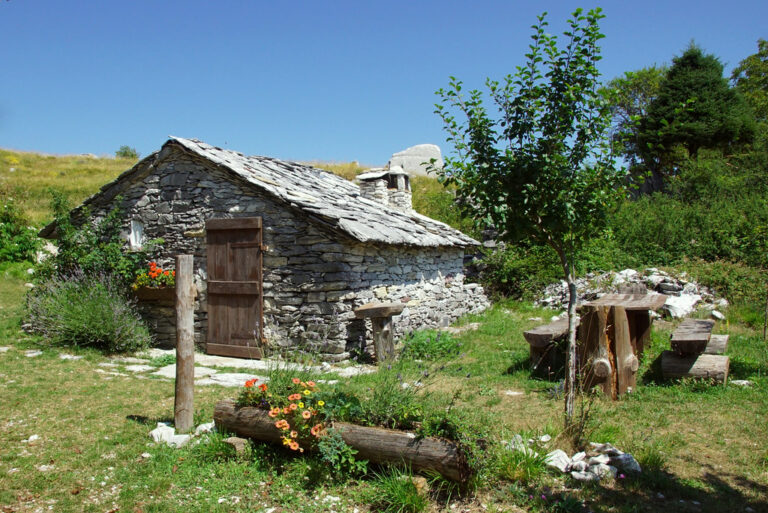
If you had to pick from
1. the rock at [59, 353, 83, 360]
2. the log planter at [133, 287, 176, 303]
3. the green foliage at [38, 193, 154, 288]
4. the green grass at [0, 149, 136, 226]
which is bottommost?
the rock at [59, 353, 83, 360]

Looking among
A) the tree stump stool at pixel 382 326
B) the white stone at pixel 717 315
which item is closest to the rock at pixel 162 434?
the tree stump stool at pixel 382 326

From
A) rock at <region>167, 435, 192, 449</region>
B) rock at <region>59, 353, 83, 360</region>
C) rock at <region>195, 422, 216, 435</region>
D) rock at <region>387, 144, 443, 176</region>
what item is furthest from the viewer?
rock at <region>387, 144, 443, 176</region>

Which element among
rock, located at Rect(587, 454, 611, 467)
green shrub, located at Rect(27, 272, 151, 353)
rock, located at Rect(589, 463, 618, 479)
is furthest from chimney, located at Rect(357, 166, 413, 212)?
rock, located at Rect(589, 463, 618, 479)

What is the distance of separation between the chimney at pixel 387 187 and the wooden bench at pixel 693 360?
783cm

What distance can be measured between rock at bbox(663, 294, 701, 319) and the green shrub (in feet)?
33.6

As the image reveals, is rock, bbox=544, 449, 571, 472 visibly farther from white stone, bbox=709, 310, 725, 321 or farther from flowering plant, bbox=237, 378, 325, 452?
white stone, bbox=709, 310, 725, 321

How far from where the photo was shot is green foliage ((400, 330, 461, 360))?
8.92 metres

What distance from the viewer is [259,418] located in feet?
15.2

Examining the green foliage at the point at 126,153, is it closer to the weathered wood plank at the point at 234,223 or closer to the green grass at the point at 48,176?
the green grass at the point at 48,176

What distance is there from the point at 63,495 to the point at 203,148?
6.99 m

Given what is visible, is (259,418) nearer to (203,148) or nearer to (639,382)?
(639,382)

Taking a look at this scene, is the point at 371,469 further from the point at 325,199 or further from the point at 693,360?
the point at 325,199

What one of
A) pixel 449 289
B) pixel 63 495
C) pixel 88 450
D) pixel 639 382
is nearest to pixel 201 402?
pixel 88 450

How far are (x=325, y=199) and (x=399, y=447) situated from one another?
646 cm
